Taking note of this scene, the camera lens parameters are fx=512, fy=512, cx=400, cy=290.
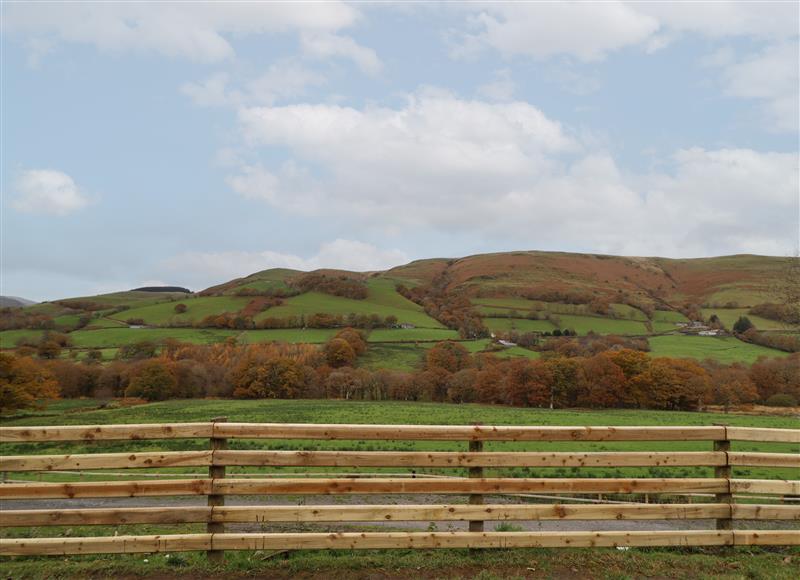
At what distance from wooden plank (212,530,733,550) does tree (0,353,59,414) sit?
5645 cm

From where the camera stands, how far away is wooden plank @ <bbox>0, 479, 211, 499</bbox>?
6.11 m

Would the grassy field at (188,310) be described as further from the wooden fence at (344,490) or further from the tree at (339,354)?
the wooden fence at (344,490)

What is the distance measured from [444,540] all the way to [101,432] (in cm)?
441

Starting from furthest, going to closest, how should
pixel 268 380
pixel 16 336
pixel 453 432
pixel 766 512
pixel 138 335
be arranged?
pixel 16 336
pixel 138 335
pixel 268 380
pixel 766 512
pixel 453 432

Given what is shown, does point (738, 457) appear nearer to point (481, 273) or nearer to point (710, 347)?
point (710, 347)

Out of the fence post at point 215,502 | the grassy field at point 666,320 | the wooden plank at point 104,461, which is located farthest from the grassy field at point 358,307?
the wooden plank at point 104,461

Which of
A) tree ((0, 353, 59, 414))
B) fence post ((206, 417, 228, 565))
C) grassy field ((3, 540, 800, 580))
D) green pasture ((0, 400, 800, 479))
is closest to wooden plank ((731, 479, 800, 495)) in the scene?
grassy field ((3, 540, 800, 580))

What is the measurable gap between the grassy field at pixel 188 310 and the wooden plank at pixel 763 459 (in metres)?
110

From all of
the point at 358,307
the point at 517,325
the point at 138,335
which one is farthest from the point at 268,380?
the point at 517,325

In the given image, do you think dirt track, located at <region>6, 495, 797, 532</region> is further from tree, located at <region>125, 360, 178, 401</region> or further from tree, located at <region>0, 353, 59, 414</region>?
tree, located at <region>125, 360, 178, 401</region>

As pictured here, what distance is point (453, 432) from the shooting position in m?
6.62

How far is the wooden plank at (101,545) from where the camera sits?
604 centimetres

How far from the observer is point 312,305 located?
114m

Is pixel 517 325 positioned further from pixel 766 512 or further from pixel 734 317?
pixel 766 512
